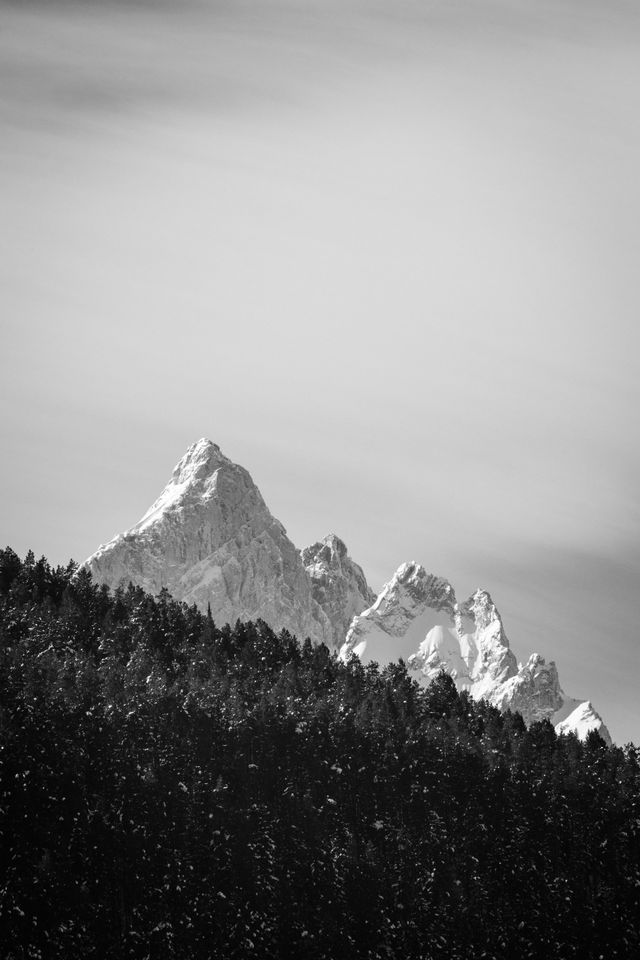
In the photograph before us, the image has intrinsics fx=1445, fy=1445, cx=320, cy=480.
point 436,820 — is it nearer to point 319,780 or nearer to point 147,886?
point 319,780

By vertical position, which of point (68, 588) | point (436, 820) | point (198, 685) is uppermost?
point (68, 588)

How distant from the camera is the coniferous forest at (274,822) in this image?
10950 cm

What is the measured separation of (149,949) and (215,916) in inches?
258

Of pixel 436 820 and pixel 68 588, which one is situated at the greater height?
pixel 68 588

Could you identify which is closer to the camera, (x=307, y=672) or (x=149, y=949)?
(x=149, y=949)

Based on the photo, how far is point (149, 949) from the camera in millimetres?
106562

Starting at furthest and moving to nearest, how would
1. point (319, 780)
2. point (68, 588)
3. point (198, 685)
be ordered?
1. point (68, 588)
2. point (198, 685)
3. point (319, 780)

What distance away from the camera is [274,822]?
122000 mm

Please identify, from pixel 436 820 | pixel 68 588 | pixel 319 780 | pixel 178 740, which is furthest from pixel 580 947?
pixel 68 588

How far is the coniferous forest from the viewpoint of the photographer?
110 m

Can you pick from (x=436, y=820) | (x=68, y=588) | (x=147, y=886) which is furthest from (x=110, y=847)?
(x=68, y=588)

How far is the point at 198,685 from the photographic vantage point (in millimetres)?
139875

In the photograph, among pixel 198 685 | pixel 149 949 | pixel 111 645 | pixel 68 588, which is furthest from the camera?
pixel 68 588

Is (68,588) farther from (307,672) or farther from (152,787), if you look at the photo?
(152,787)
